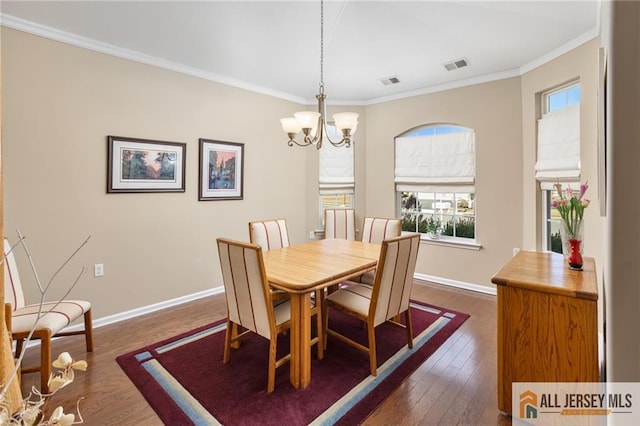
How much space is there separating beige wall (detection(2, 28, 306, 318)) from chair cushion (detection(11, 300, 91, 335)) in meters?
0.60

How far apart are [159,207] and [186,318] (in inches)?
47.7

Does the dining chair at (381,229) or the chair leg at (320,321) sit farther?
the dining chair at (381,229)

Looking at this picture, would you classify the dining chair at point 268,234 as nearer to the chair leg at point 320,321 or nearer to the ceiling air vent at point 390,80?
the chair leg at point 320,321

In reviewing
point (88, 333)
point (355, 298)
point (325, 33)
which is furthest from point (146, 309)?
point (325, 33)

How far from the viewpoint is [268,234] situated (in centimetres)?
349

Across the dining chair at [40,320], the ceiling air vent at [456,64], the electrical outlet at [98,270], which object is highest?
the ceiling air vent at [456,64]

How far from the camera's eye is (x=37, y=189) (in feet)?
9.07

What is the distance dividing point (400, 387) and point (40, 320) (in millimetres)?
2407

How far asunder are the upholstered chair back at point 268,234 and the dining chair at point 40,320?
150 centimetres

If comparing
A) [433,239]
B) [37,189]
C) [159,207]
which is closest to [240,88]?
[159,207]

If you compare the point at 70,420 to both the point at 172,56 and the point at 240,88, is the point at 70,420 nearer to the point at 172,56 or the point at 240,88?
the point at 172,56

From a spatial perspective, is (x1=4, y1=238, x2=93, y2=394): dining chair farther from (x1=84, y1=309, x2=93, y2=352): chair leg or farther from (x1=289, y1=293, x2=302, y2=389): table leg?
(x1=289, y1=293, x2=302, y2=389): table leg

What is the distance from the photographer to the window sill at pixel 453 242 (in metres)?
4.16

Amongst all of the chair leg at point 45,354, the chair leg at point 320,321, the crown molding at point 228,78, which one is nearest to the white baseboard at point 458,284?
the chair leg at point 320,321
